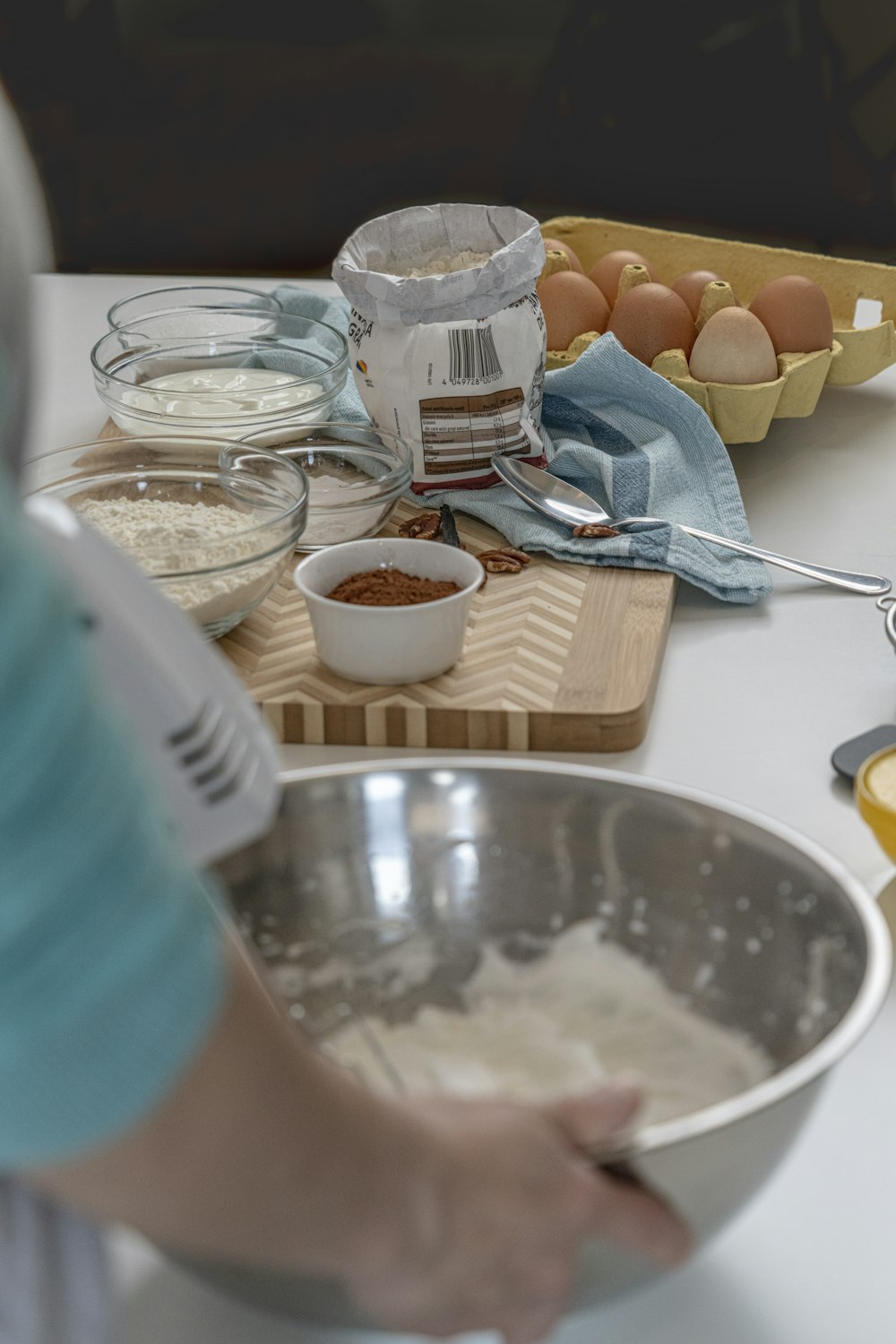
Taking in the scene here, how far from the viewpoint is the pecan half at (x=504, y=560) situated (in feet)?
3.28

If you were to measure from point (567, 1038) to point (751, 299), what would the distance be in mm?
1128

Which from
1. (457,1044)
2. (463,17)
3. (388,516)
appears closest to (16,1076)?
(457,1044)

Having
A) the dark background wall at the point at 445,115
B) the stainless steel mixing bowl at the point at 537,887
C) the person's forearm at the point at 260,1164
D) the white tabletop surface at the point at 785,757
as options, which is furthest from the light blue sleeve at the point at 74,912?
the dark background wall at the point at 445,115

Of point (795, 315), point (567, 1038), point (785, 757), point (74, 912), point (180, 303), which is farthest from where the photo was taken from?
point (180, 303)

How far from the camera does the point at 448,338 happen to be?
41.0 inches

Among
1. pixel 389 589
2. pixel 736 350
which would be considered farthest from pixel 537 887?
pixel 736 350

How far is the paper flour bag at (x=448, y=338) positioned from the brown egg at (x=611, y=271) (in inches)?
9.2

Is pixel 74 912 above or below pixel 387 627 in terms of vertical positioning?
above

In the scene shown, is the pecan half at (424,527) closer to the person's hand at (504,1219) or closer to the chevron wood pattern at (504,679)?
the chevron wood pattern at (504,679)

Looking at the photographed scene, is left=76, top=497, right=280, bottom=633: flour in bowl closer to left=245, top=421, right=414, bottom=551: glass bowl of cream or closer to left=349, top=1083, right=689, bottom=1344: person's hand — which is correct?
left=245, top=421, right=414, bottom=551: glass bowl of cream

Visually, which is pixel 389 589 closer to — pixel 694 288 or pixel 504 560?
pixel 504 560

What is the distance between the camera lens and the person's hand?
357mm

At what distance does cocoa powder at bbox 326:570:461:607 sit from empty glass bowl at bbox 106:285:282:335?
0.56 metres

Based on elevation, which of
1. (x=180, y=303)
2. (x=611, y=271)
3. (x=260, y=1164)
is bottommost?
(x=180, y=303)
